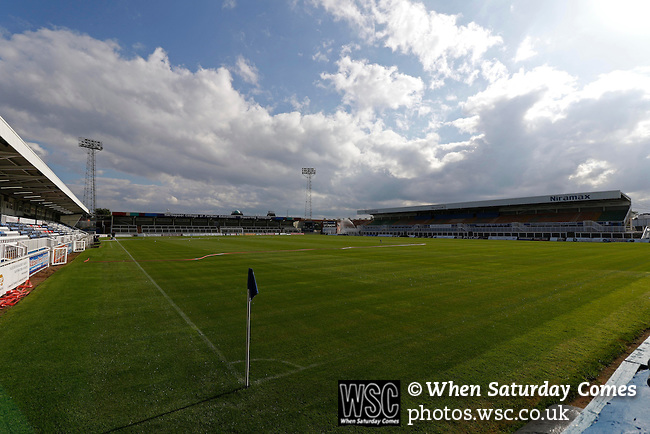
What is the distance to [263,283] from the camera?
11484 millimetres

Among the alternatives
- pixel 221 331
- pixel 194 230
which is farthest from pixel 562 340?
pixel 194 230

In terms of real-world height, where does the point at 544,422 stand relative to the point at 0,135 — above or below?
below

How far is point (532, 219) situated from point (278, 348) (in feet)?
264

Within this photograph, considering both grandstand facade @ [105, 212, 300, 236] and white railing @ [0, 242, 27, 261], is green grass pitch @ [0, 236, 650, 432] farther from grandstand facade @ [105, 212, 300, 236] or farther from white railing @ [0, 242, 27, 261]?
grandstand facade @ [105, 212, 300, 236]

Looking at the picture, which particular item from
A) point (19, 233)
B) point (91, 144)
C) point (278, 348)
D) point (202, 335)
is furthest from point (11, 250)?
point (91, 144)

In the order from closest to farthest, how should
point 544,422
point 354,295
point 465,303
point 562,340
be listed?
point 544,422, point 562,340, point 465,303, point 354,295

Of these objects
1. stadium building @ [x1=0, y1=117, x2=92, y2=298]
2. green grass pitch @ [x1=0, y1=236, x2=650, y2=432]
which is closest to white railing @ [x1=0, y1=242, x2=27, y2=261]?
stadium building @ [x1=0, y1=117, x2=92, y2=298]

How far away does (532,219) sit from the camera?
218 feet

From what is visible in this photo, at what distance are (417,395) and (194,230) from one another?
311 ft

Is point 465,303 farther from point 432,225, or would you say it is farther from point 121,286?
point 432,225

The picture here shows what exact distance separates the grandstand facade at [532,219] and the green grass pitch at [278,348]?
5951cm

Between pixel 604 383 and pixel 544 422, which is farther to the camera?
pixel 604 383

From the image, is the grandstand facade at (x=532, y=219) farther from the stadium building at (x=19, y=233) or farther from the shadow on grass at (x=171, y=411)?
the stadium building at (x=19, y=233)

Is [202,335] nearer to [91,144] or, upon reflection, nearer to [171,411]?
[171,411]
